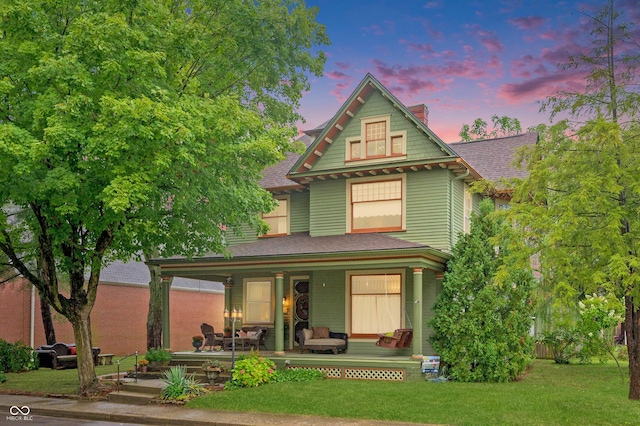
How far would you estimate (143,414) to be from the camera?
54.0 ft

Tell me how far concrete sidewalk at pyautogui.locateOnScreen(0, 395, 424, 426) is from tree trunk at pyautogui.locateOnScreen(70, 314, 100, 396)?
685 millimetres

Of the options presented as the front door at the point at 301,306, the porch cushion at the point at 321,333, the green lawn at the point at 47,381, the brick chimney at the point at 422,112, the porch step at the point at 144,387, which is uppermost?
the brick chimney at the point at 422,112

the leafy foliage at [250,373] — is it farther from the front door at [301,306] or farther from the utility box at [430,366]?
the front door at [301,306]

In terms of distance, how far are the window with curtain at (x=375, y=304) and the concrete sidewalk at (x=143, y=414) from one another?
8.22 meters

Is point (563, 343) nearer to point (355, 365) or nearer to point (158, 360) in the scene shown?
point (355, 365)

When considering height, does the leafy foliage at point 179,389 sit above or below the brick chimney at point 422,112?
below

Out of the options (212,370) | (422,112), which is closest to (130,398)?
(212,370)

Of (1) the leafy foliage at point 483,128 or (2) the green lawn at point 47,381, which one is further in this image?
(1) the leafy foliage at point 483,128

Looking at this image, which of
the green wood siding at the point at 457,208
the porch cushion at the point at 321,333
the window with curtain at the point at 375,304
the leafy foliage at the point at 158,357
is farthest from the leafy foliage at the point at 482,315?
the leafy foliage at the point at 158,357

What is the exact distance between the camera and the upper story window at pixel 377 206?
23891 mm

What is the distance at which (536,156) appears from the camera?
1688 cm

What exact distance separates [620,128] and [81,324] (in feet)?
50.9

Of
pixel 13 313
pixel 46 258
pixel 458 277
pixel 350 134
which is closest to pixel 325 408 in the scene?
pixel 458 277

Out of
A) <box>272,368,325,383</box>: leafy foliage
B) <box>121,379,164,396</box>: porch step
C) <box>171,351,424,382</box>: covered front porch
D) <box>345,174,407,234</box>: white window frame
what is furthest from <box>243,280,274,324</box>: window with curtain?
<box>121,379,164,396</box>: porch step
